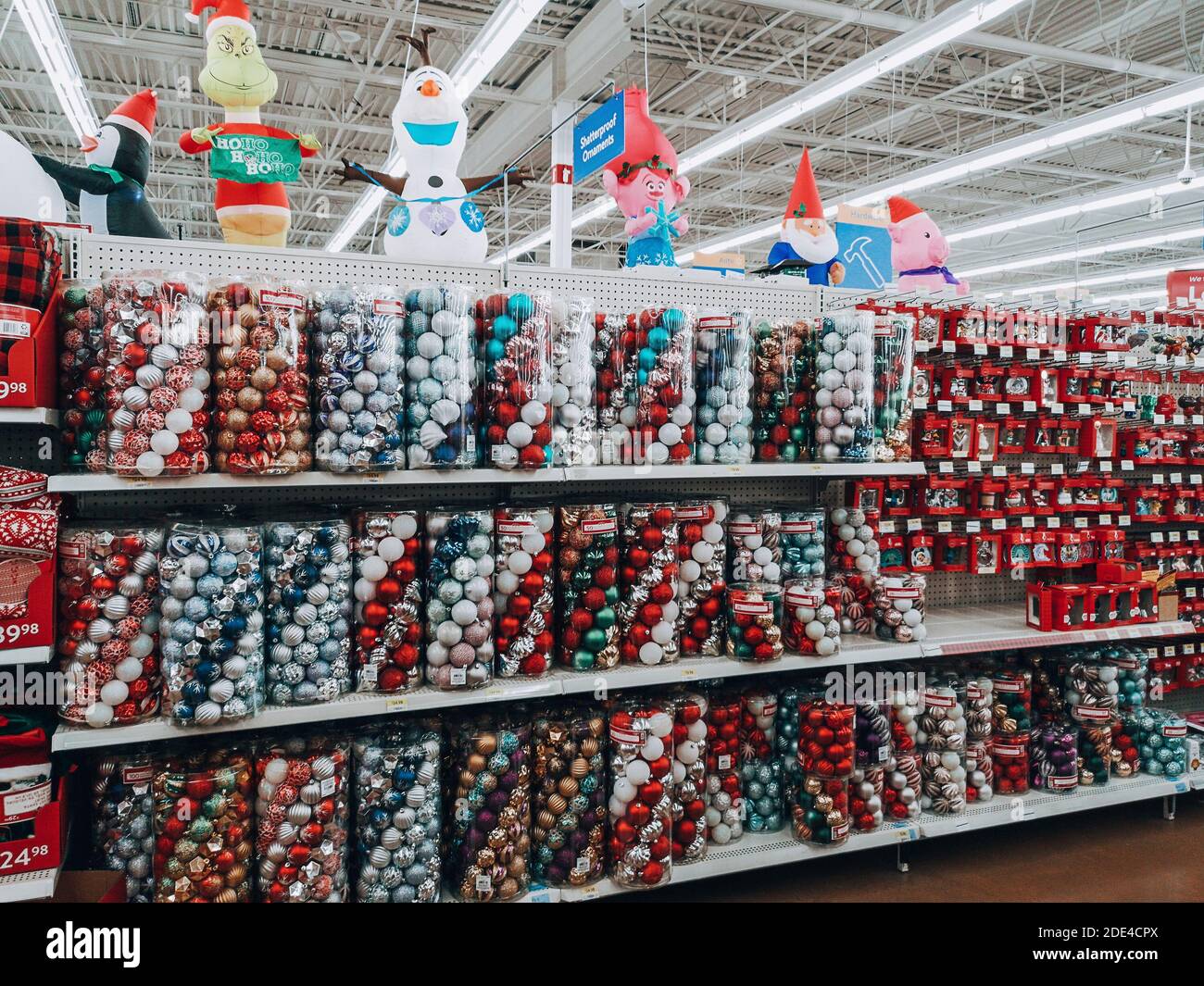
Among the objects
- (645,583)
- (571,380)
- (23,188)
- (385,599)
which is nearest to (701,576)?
(645,583)

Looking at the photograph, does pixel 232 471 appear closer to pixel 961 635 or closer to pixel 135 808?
pixel 135 808

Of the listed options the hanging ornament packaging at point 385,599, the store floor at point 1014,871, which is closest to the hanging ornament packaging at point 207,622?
the hanging ornament packaging at point 385,599

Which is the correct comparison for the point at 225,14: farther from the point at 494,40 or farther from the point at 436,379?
the point at 494,40

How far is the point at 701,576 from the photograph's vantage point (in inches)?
102

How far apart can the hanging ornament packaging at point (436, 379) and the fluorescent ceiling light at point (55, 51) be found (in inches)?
106

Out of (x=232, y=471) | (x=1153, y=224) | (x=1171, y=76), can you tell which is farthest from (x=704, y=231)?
(x=232, y=471)

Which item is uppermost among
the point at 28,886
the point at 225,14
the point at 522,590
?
the point at 225,14

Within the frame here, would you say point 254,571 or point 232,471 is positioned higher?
point 232,471

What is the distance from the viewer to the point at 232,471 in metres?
2.03

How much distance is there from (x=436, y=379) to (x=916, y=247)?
11.9ft

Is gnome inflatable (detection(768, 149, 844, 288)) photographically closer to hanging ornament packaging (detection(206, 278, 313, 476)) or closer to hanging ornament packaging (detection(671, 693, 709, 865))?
hanging ornament packaging (detection(671, 693, 709, 865))
